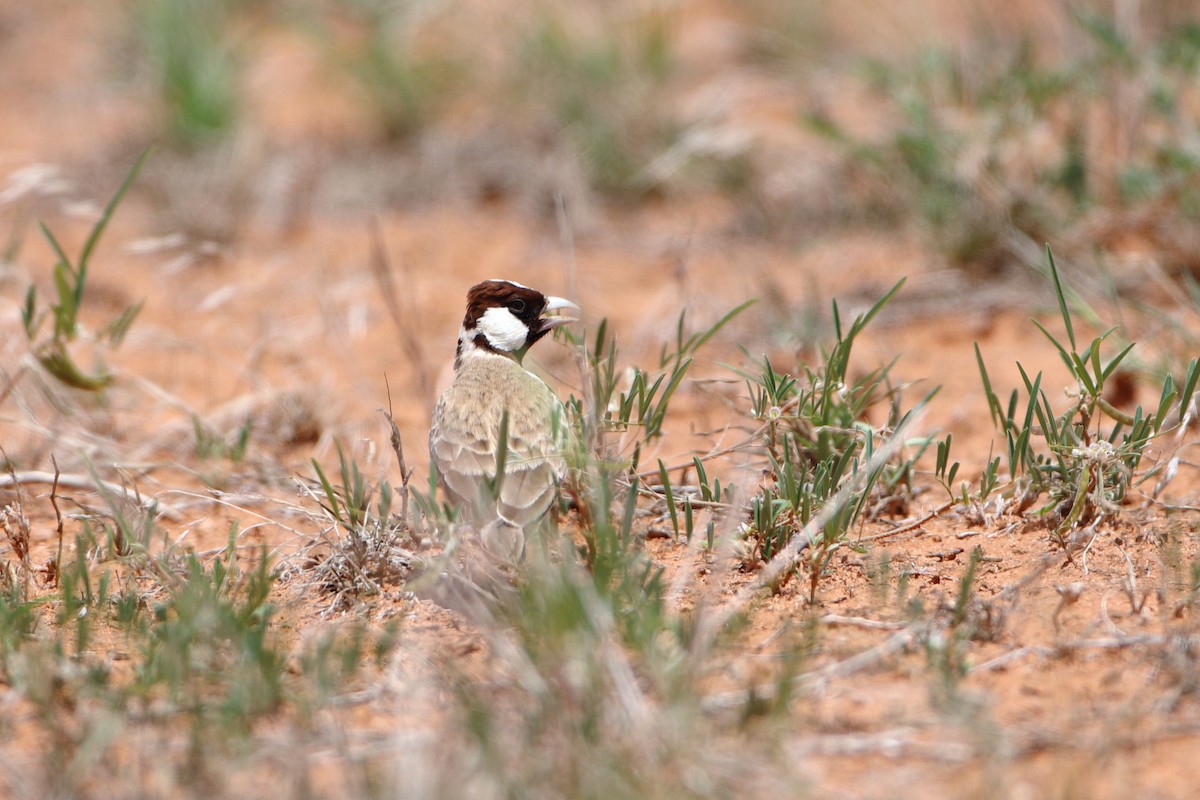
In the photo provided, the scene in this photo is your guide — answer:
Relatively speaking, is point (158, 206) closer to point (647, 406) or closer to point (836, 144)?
point (836, 144)

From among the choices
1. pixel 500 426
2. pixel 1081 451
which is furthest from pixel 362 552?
pixel 1081 451

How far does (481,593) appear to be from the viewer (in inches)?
119

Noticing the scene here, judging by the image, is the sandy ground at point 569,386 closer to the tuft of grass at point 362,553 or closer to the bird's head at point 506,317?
the tuft of grass at point 362,553

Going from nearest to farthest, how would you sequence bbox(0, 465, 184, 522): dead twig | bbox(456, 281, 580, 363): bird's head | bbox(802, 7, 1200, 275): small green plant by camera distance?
bbox(0, 465, 184, 522): dead twig < bbox(456, 281, 580, 363): bird's head < bbox(802, 7, 1200, 275): small green plant

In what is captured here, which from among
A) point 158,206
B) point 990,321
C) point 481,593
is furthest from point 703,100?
point 481,593

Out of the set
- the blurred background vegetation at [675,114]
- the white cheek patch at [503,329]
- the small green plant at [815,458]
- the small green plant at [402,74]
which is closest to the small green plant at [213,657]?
the small green plant at [815,458]

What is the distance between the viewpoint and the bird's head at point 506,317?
13.6ft

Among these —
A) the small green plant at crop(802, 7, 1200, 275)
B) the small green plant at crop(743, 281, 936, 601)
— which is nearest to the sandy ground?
the small green plant at crop(743, 281, 936, 601)

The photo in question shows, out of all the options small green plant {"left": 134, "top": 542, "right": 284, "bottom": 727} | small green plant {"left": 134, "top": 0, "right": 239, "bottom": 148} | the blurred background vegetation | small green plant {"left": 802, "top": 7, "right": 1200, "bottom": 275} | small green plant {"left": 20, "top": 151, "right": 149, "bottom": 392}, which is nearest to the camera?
small green plant {"left": 134, "top": 542, "right": 284, "bottom": 727}

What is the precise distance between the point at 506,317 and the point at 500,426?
35.2 inches

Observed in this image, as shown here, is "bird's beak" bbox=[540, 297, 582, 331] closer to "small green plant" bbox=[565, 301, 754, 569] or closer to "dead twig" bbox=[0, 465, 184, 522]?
"small green plant" bbox=[565, 301, 754, 569]

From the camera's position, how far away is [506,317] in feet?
13.7

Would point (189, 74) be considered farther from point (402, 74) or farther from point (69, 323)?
point (69, 323)

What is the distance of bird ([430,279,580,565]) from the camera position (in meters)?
3.23
